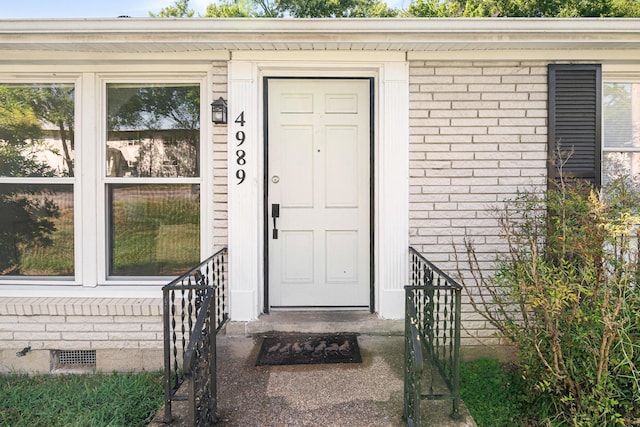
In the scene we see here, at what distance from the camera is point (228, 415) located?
7.89 ft

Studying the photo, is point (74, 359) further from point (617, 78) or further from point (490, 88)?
point (617, 78)

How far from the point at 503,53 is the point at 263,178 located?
86.5 inches

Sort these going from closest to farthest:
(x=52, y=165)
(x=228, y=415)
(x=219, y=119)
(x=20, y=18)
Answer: (x=228, y=415) < (x=20, y=18) < (x=219, y=119) < (x=52, y=165)

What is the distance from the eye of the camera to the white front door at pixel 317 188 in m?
3.62

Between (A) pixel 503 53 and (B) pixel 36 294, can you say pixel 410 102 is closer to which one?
(A) pixel 503 53

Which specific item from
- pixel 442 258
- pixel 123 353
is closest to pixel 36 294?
pixel 123 353

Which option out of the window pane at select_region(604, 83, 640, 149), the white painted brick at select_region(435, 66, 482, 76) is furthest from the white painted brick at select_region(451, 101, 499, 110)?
the window pane at select_region(604, 83, 640, 149)

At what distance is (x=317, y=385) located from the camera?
269 cm

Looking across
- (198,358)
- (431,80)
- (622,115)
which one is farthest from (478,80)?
(198,358)

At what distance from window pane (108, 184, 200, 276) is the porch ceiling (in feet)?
3.85

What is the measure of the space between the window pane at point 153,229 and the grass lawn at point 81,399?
872mm

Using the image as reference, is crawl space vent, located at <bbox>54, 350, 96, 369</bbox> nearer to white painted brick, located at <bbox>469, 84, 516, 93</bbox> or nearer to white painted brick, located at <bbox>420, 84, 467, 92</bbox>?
white painted brick, located at <bbox>420, 84, 467, 92</bbox>

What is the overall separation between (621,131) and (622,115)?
137 mm

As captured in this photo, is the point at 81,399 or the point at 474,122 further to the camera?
the point at 474,122
